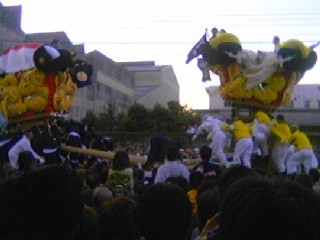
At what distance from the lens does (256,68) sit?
956 cm

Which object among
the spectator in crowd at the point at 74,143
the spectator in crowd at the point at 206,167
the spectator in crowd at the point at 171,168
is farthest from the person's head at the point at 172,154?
the spectator in crowd at the point at 74,143

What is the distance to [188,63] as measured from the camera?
10.5 metres

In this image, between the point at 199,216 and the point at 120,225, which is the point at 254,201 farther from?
the point at 199,216

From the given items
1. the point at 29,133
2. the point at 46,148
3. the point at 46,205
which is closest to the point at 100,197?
the point at 46,205

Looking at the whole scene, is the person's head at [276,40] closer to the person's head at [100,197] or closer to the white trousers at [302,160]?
the white trousers at [302,160]

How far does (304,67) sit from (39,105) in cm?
516

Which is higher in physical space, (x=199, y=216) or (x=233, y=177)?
(x=233, y=177)

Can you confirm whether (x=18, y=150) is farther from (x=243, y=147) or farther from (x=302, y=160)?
(x=302, y=160)

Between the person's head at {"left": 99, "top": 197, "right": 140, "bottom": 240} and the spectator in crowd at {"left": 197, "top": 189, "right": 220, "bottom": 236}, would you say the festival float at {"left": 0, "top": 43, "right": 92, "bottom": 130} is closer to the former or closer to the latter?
the spectator in crowd at {"left": 197, "top": 189, "right": 220, "bottom": 236}

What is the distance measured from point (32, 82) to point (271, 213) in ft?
30.2

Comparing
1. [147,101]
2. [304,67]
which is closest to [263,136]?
[304,67]

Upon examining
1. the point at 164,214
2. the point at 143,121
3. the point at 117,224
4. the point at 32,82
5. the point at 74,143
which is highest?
the point at 143,121

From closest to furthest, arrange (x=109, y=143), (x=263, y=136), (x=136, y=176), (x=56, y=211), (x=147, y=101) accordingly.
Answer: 1. (x=56, y=211)
2. (x=136, y=176)
3. (x=263, y=136)
4. (x=109, y=143)
5. (x=147, y=101)

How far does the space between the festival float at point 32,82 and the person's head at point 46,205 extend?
818cm
